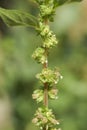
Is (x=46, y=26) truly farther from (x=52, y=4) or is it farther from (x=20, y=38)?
(x=20, y=38)

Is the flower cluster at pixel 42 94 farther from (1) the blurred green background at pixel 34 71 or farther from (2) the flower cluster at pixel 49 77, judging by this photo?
(1) the blurred green background at pixel 34 71

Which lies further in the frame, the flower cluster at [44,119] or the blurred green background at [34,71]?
the blurred green background at [34,71]

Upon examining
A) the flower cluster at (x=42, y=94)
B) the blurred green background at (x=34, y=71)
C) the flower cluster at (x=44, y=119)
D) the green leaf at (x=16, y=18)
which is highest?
the blurred green background at (x=34, y=71)

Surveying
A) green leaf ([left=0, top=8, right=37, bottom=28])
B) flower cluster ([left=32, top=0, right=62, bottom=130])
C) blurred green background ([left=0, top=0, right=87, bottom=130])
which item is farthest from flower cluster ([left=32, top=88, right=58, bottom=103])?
blurred green background ([left=0, top=0, right=87, bottom=130])

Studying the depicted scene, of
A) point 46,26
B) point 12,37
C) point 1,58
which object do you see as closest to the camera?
point 46,26

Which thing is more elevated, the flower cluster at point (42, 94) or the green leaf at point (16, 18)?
the green leaf at point (16, 18)

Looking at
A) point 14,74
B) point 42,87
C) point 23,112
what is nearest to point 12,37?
point 14,74

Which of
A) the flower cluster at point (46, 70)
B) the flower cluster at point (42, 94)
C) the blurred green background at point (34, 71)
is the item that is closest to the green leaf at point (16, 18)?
the flower cluster at point (46, 70)
